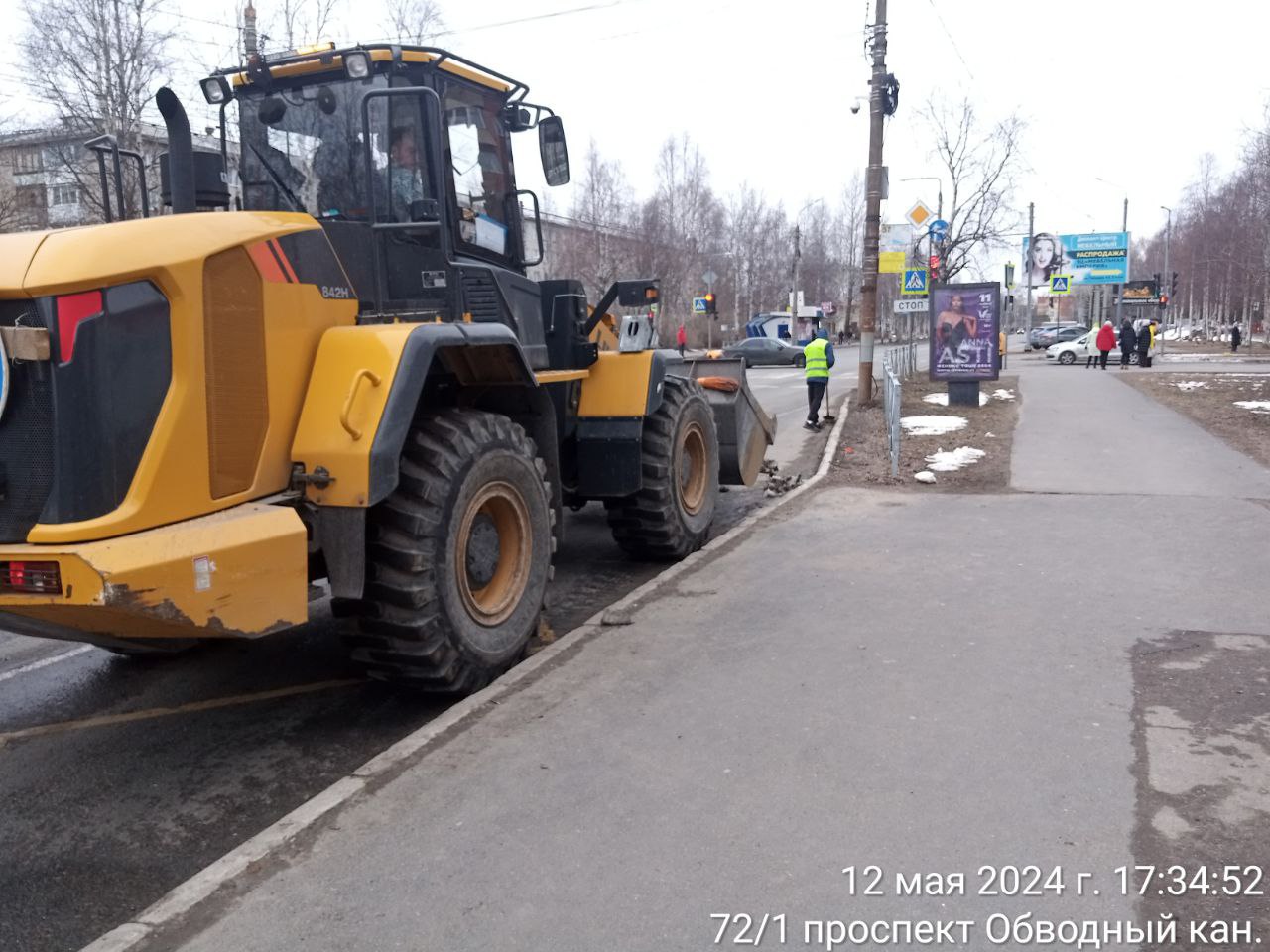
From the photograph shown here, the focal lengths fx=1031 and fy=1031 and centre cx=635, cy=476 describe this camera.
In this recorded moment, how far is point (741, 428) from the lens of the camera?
9.72m

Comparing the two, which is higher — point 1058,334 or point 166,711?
point 1058,334

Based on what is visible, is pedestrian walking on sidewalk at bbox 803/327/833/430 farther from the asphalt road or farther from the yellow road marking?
the yellow road marking

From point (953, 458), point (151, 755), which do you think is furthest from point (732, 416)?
point (151, 755)

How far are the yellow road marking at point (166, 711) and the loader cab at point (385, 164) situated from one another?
2.01m

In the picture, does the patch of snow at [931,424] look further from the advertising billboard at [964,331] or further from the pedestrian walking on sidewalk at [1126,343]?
the pedestrian walking on sidewalk at [1126,343]

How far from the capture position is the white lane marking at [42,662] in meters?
5.78

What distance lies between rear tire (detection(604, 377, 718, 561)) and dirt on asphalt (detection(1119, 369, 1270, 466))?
283 inches

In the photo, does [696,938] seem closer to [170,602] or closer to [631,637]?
[170,602]

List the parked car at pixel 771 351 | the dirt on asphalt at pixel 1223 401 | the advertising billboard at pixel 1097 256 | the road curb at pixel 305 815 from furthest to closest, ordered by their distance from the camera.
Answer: the advertising billboard at pixel 1097 256
the parked car at pixel 771 351
the dirt on asphalt at pixel 1223 401
the road curb at pixel 305 815

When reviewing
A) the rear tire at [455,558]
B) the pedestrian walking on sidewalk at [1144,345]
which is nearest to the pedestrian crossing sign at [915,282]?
the pedestrian walking on sidewalk at [1144,345]

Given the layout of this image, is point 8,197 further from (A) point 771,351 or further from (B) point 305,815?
(B) point 305,815

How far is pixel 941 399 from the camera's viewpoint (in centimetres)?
1998

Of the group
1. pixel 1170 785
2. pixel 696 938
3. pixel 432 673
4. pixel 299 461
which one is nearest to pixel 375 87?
pixel 299 461

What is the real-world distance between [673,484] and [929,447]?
683 centimetres
